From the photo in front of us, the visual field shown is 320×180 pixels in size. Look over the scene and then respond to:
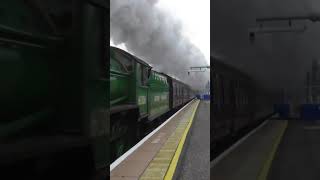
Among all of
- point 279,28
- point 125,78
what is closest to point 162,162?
point 125,78

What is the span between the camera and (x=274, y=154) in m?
1.69

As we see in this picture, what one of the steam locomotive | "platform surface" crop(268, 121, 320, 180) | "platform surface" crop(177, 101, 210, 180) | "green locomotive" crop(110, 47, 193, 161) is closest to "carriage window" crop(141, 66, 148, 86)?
"green locomotive" crop(110, 47, 193, 161)

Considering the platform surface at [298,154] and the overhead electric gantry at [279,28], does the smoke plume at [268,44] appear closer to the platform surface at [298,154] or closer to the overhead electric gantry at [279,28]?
the overhead electric gantry at [279,28]

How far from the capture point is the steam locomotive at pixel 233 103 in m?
1.62

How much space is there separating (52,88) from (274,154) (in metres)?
0.95

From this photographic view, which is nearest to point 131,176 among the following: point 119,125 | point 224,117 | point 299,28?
point 119,125

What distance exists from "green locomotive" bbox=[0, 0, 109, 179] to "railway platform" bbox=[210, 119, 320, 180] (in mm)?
542

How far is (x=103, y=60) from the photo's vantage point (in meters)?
1.65

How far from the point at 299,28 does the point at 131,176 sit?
14.4ft

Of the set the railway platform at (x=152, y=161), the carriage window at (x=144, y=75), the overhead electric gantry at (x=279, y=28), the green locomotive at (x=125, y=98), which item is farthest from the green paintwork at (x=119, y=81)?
the overhead electric gantry at (x=279, y=28)

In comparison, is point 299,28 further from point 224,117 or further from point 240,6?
point 224,117

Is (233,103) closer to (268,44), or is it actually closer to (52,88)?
(268,44)

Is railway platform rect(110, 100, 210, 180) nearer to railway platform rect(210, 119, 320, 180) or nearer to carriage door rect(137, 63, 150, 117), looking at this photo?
carriage door rect(137, 63, 150, 117)

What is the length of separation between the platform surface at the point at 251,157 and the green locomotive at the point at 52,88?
518mm
